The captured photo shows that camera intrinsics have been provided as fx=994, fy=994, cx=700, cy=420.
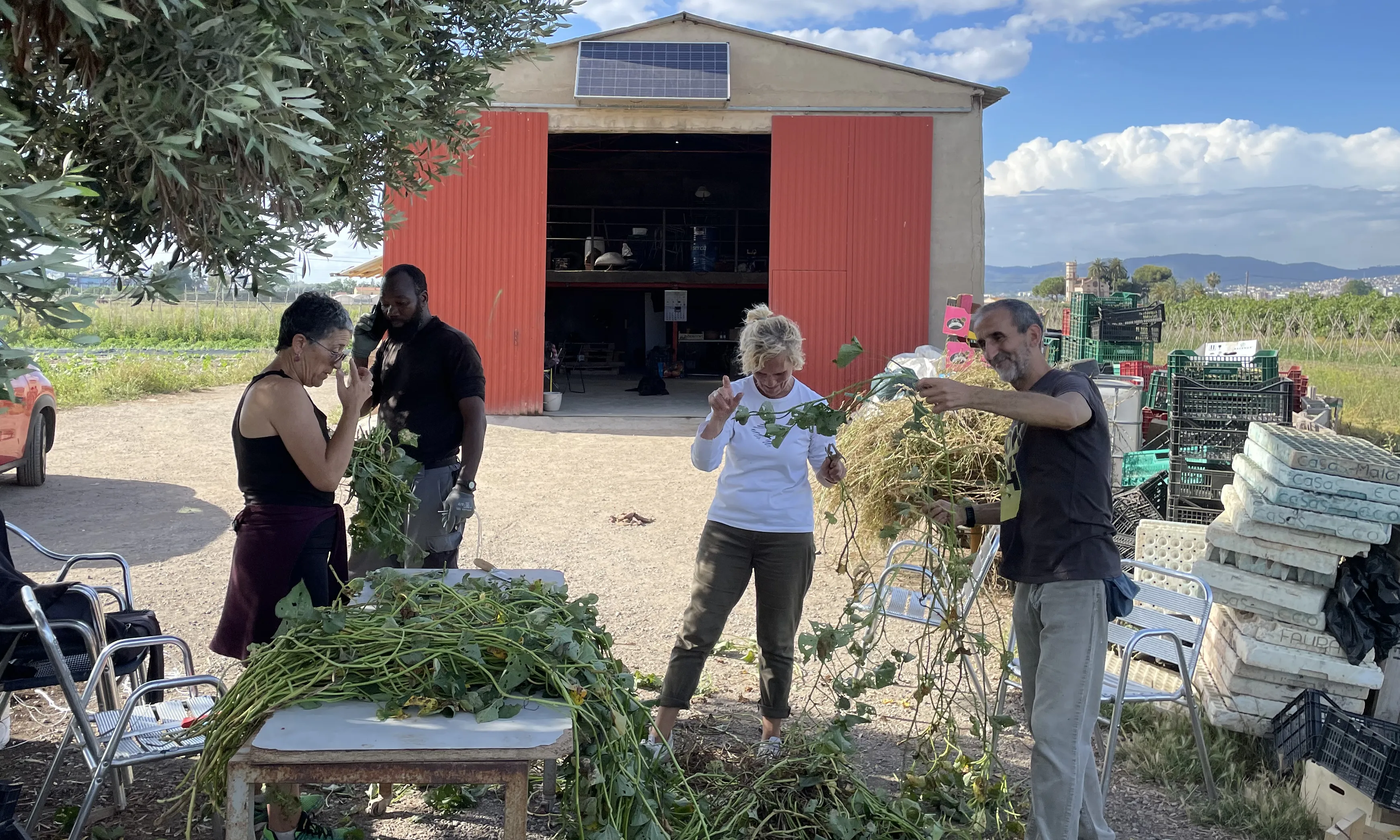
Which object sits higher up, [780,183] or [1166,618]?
[780,183]

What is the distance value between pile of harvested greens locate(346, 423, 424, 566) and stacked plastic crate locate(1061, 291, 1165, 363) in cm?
1018

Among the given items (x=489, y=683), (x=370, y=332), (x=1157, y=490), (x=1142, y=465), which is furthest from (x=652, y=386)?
(x=489, y=683)

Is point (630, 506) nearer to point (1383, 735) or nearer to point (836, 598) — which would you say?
point (836, 598)

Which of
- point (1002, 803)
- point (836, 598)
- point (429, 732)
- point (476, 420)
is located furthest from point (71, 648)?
point (836, 598)

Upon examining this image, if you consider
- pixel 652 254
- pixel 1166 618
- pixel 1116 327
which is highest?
pixel 652 254

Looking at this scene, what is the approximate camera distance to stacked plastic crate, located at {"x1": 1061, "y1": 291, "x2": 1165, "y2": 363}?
479 inches

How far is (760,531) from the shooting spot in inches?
153

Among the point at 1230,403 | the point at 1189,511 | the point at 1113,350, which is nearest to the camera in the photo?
the point at 1189,511

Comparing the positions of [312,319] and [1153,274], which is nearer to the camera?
[312,319]

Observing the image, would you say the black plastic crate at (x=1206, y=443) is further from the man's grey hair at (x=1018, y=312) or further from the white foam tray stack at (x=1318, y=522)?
the man's grey hair at (x=1018, y=312)

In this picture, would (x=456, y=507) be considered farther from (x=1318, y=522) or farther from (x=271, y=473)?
(x=1318, y=522)

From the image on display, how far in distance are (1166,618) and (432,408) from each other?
3.41 meters

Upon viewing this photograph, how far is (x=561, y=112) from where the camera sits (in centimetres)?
1476

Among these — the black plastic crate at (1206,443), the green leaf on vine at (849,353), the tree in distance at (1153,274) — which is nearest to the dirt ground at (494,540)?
the green leaf on vine at (849,353)
